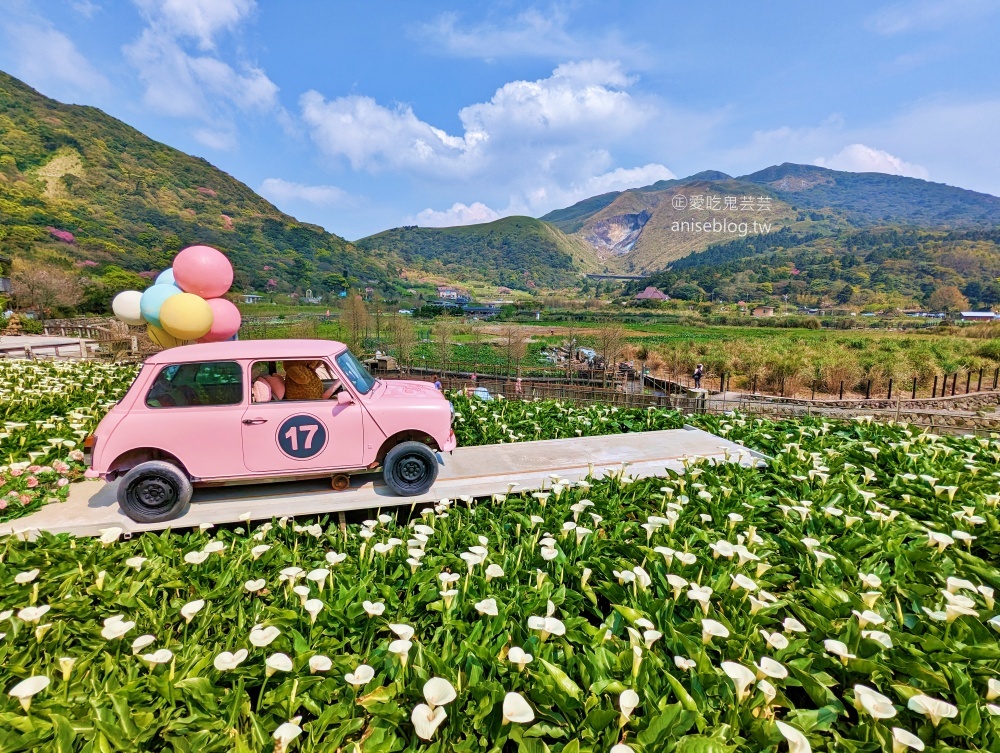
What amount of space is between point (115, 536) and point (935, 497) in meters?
7.07

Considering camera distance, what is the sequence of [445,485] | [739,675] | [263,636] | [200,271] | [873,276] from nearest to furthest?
[739,675]
[263,636]
[445,485]
[200,271]
[873,276]

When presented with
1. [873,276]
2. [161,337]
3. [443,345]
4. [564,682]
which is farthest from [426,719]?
[873,276]

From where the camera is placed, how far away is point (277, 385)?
15.0ft

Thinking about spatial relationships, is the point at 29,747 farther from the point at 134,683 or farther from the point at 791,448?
the point at 791,448

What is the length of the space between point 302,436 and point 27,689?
2.35 meters

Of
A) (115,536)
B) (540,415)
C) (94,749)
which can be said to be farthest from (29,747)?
(540,415)

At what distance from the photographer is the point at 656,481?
4801mm

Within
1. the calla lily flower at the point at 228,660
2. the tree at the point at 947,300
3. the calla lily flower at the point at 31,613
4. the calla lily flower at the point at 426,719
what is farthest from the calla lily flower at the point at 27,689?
the tree at the point at 947,300

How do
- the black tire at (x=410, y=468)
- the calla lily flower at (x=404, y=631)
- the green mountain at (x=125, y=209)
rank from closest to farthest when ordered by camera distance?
the calla lily flower at (x=404, y=631) < the black tire at (x=410, y=468) < the green mountain at (x=125, y=209)

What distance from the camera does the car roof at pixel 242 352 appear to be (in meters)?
4.07

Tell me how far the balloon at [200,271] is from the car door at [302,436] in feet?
10.2

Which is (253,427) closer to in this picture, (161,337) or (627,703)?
(627,703)

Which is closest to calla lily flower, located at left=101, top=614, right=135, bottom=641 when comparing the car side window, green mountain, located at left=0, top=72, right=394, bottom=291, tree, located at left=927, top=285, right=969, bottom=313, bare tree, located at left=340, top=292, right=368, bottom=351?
the car side window

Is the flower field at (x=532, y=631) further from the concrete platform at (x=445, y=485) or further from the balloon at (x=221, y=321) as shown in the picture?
the balloon at (x=221, y=321)
